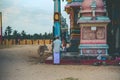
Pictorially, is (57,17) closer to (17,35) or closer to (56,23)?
(56,23)

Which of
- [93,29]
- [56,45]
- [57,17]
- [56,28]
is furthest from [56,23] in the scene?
[93,29]

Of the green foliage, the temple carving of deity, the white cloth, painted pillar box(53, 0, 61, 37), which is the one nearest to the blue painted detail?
painted pillar box(53, 0, 61, 37)

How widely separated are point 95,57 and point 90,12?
7.25ft

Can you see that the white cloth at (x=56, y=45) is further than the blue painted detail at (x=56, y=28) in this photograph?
No

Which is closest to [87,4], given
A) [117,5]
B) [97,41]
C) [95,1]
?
[95,1]

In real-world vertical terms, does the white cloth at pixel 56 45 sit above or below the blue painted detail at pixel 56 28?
below

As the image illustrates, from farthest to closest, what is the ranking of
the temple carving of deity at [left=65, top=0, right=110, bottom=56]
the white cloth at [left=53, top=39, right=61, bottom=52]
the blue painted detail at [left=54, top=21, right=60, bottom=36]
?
the temple carving of deity at [left=65, top=0, right=110, bottom=56] → the blue painted detail at [left=54, top=21, right=60, bottom=36] → the white cloth at [left=53, top=39, right=61, bottom=52]

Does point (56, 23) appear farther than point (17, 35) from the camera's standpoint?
No

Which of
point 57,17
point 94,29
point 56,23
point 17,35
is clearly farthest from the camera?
point 17,35

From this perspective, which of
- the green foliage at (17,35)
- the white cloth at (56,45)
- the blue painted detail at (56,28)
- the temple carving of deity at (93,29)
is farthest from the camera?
the green foliage at (17,35)

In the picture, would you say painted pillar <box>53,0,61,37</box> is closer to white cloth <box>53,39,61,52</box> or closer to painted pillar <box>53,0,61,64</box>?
painted pillar <box>53,0,61,64</box>

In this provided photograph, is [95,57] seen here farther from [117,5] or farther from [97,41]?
[117,5]

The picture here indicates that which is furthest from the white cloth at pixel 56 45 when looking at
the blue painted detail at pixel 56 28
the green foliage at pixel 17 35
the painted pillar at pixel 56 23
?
the green foliage at pixel 17 35

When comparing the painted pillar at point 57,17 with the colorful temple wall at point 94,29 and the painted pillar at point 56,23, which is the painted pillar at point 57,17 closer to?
the painted pillar at point 56,23
